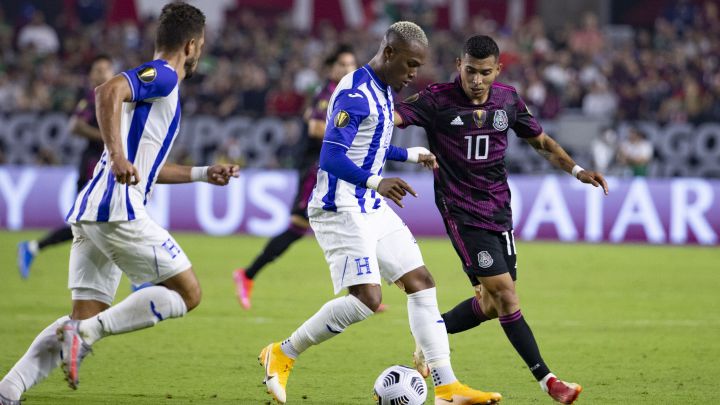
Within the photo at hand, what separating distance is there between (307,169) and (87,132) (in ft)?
6.89

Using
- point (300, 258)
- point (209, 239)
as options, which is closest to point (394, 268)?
point (300, 258)

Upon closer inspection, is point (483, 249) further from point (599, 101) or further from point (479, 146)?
point (599, 101)

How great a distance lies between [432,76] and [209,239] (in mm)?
7597

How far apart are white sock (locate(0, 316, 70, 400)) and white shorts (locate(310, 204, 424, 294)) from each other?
57.8 inches

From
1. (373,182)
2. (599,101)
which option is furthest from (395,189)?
(599,101)

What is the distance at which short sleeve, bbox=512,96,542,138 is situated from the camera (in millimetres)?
6859

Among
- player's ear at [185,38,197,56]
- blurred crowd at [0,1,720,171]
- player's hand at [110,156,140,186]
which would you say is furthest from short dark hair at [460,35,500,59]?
blurred crowd at [0,1,720,171]

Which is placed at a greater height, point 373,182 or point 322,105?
point 322,105

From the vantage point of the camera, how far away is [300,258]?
1516 cm

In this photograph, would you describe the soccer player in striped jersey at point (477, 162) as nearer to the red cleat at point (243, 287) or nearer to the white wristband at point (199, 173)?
the white wristband at point (199, 173)

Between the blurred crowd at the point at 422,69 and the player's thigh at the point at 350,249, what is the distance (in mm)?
14591

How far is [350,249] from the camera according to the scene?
6164mm

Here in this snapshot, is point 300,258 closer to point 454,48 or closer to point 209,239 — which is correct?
point 209,239

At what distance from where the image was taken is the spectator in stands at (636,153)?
19469 millimetres
